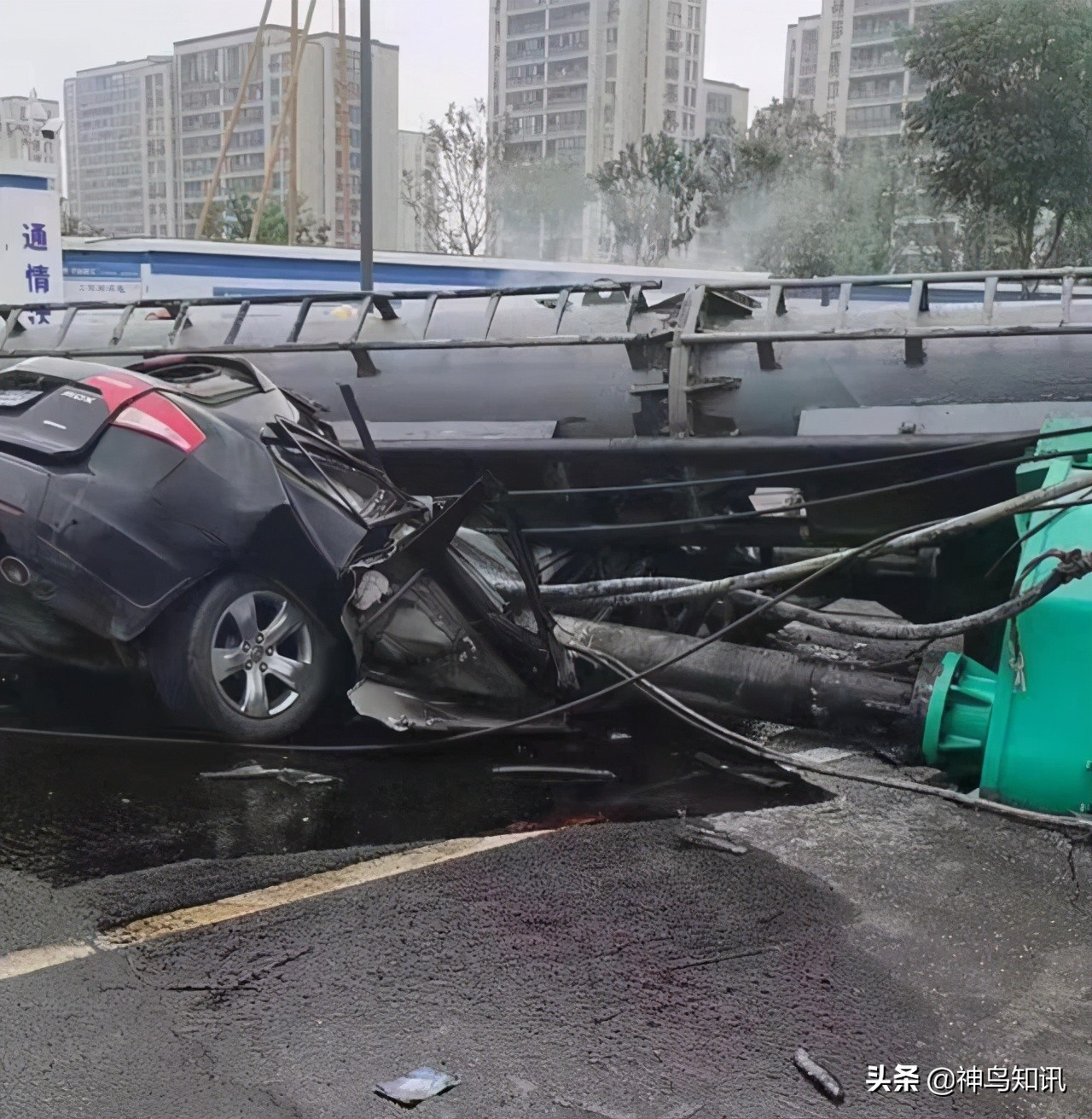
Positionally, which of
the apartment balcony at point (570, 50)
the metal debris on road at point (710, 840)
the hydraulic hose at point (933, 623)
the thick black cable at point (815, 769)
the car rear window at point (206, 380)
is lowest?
the metal debris on road at point (710, 840)

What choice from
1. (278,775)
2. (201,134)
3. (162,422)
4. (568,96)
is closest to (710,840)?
(278,775)

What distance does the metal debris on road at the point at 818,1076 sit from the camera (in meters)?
2.77

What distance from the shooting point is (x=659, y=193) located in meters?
43.4

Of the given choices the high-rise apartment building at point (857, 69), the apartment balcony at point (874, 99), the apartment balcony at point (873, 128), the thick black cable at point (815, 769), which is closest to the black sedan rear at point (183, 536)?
the thick black cable at point (815, 769)

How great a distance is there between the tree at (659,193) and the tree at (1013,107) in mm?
15697

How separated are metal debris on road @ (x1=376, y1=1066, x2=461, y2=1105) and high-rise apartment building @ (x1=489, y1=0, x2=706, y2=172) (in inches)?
3419

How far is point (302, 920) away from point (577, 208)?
54781mm

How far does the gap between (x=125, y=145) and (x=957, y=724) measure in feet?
443

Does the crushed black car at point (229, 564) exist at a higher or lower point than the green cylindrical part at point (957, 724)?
higher

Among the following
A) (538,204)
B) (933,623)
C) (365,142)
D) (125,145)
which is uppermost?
(125,145)

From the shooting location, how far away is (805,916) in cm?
367

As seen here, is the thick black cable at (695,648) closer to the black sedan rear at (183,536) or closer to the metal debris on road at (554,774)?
the metal debris on road at (554,774)

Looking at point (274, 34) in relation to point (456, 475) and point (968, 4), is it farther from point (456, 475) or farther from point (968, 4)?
point (456, 475)

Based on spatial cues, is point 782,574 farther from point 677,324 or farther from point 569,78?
point 569,78
